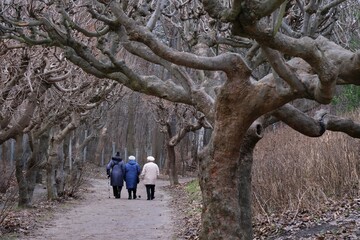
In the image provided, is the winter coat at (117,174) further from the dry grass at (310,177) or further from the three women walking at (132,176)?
the dry grass at (310,177)

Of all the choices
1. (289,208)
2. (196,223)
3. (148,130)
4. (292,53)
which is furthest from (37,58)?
(148,130)

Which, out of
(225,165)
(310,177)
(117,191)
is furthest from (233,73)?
(117,191)

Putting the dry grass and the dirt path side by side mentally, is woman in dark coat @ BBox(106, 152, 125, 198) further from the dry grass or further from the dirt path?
the dry grass

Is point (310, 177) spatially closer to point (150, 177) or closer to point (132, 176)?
point (150, 177)

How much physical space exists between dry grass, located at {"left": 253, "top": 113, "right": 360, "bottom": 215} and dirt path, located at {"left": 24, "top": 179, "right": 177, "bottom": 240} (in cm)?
245

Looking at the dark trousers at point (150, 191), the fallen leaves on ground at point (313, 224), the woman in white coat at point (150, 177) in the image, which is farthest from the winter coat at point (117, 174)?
the fallen leaves on ground at point (313, 224)

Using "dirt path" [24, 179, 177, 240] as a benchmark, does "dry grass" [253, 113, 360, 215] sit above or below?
above

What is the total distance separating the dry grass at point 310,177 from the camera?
13.1 metres

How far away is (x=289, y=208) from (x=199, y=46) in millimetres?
4165

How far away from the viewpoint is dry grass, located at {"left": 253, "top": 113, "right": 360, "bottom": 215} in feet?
43.1

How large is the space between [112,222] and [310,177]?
6566 mm

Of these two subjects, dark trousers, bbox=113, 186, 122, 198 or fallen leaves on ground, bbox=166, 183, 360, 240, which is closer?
fallen leaves on ground, bbox=166, 183, 360, 240

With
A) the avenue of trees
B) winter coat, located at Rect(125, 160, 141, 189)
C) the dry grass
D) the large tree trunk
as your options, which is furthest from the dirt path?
the large tree trunk

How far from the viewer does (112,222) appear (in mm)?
17688
